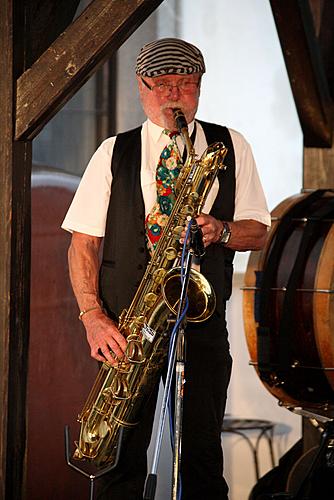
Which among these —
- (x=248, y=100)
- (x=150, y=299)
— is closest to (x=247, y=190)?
(x=150, y=299)

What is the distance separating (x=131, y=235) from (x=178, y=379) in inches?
26.4

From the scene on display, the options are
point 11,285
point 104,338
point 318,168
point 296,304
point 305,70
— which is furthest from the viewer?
point 318,168

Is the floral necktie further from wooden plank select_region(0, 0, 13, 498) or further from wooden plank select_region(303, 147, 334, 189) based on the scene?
wooden plank select_region(303, 147, 334, 189)

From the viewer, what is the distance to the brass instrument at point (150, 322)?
3035mm

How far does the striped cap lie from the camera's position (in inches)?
123

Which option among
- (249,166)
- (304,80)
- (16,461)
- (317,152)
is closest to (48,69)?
(249,166)

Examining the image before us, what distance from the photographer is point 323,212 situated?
4.16m

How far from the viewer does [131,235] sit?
3.15 metres

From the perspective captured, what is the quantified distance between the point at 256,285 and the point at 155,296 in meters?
1.21

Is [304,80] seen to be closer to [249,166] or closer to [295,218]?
[295,218]

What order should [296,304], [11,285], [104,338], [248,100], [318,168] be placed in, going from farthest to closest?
[248,100] → [318,168] → [296,304] → [11,285] → [104,338]

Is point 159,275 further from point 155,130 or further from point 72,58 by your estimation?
point 72,58

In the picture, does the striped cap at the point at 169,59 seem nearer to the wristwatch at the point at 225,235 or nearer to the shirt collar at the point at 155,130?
the shirt collar at the point at 155,130

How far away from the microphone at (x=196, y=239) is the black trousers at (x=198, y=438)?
0.45 m
